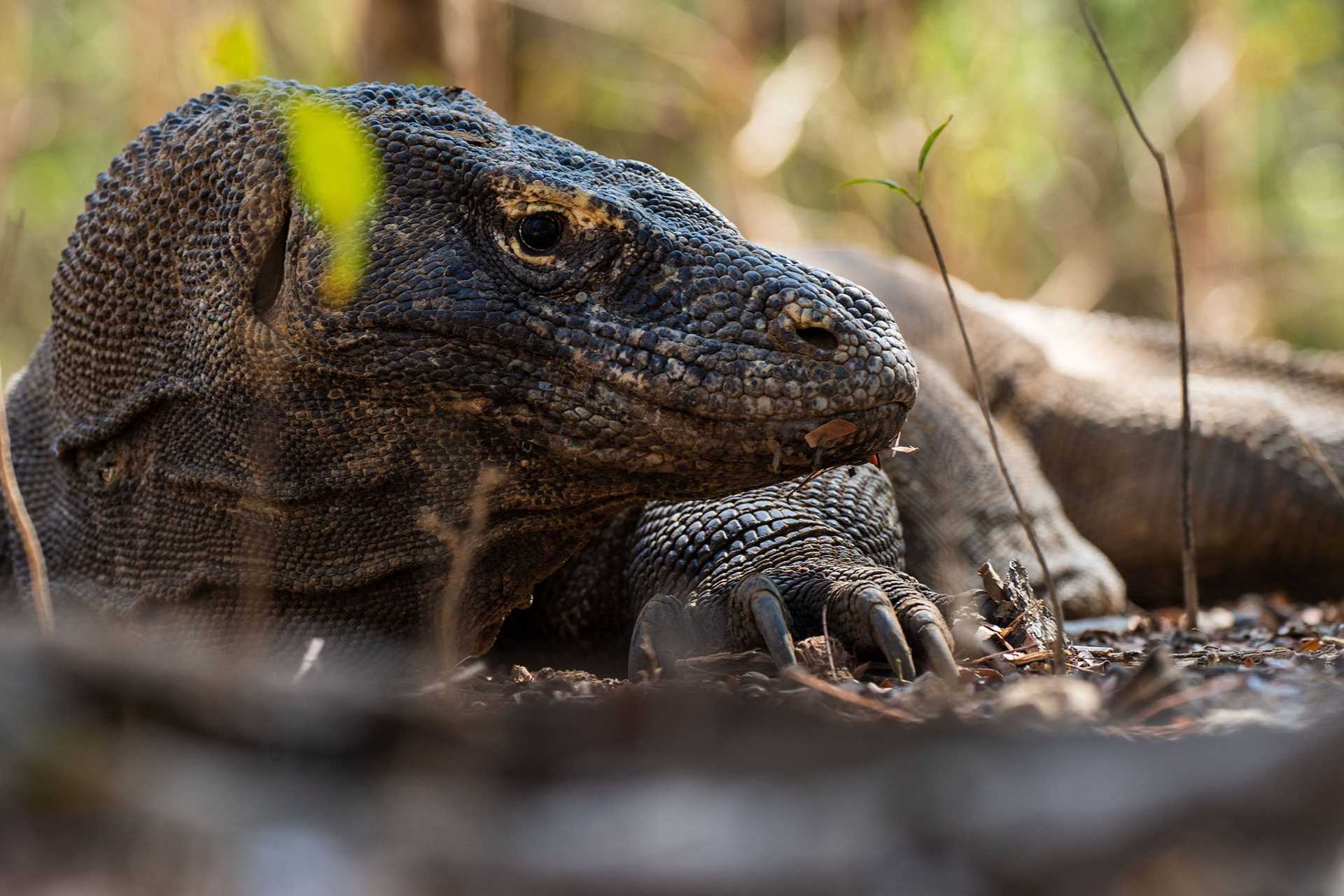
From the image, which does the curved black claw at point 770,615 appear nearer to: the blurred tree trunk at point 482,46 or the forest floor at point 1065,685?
the forest floor at point 1065,685

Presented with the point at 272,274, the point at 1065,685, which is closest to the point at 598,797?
the point at 1065,685

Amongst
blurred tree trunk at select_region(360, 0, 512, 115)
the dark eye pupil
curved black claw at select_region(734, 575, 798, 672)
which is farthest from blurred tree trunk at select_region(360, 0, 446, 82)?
curved black claw at select_region(734, 575, 798, 672)

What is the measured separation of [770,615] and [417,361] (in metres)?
0.98

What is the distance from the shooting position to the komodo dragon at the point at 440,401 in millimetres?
2734

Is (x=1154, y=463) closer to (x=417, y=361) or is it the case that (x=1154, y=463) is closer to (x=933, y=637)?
(x=933, y=637)

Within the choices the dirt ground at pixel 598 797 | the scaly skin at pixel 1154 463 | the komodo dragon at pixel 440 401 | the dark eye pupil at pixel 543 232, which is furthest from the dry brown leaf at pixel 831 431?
the scaly skin at pixel 1154 463

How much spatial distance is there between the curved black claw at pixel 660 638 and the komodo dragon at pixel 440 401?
0.04 ft

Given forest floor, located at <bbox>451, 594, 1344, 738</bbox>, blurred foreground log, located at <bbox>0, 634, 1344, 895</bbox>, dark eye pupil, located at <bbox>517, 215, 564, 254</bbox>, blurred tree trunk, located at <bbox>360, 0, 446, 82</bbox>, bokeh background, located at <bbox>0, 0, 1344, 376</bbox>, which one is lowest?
blurred foreground log, located at <bbox>0, 634, 1344, 895</bbox>

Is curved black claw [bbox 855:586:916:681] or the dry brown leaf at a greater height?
the dry brown leaf

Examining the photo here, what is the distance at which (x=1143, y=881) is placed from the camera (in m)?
1.10

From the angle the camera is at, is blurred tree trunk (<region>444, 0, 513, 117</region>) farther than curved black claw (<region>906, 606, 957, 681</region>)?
Yes

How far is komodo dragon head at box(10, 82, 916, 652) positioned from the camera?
8.91 feet

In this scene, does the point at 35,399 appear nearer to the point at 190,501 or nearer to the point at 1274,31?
the point at 190,501

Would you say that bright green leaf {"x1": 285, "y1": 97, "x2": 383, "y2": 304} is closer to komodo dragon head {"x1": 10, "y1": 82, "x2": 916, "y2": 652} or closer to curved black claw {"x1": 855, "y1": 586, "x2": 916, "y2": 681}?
komodo dragon head {"x1": 10, "y1": 82, "x2": 916, "y2": 652}
